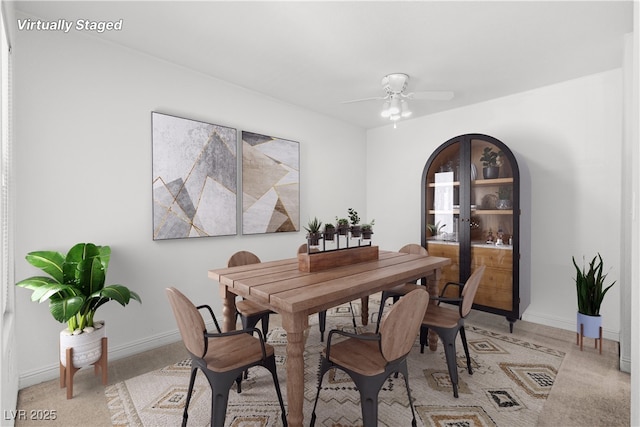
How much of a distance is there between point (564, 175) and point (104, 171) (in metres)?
4.62

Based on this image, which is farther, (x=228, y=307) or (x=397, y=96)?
(x=397, y=96)

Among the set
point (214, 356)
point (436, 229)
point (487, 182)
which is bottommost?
point (214, 356)

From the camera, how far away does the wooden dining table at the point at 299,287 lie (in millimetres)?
1681

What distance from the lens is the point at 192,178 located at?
313cm

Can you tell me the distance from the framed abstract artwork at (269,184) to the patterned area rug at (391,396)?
1610mm

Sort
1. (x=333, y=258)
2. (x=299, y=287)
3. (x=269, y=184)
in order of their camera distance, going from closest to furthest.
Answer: (x=299, y=287) < (x=333, y=258) < (x=269, y=184)

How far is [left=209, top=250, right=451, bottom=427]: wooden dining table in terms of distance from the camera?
1681 mm

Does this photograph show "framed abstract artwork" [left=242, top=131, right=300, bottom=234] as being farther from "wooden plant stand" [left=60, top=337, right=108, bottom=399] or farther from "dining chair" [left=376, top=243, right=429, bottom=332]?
"wooden plant stand" [left=60, top=337, right=108, bottom=399]

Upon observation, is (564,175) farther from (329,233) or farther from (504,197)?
(329,233)

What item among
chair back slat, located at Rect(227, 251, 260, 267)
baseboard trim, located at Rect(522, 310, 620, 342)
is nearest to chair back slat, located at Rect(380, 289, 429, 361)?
chair back slat, located at Rect(227, 251, 260, 267)

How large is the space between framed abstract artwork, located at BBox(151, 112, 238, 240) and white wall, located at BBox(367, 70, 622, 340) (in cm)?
316

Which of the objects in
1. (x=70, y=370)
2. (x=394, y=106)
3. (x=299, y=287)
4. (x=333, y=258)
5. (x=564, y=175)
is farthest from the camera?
(x=564, y=175)

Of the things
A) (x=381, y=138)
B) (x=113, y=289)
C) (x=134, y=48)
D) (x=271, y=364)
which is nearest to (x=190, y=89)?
(x=134, y=48)

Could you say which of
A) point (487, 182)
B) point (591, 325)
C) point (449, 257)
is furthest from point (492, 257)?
point (591, 325)
